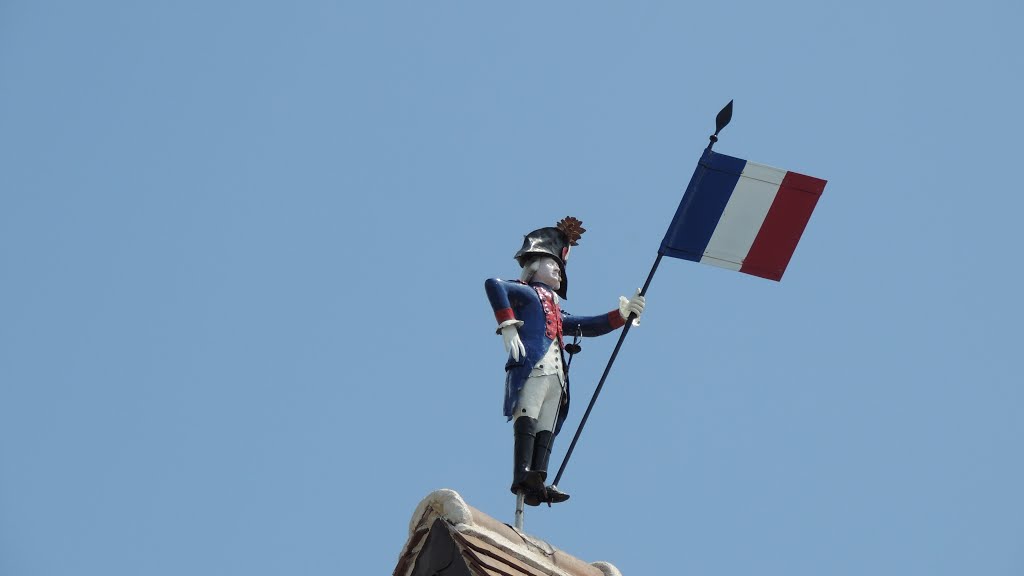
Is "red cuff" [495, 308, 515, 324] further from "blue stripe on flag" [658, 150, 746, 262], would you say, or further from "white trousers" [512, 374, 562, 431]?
"blue stripe on flag" [658, 150, 746, 262]

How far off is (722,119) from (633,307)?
1.70m

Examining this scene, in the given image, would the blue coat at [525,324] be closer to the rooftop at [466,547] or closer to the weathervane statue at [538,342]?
the weathervane statue at [538,342]

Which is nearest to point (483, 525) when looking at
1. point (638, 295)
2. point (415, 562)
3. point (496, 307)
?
point (415, 562)

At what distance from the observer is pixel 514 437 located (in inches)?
444

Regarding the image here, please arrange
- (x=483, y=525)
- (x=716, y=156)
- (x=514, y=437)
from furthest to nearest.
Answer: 1. (x=716, y=156)
2. (x=514, y=437)
3. (x=483, y=525)

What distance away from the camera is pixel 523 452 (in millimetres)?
11172

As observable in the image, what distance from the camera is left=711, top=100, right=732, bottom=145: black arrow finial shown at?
12.8 metres

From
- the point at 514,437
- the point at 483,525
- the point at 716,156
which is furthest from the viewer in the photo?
the point at 716,156

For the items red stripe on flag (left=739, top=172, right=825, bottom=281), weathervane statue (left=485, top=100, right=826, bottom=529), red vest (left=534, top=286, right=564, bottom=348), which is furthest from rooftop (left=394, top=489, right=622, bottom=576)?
red stripe on flag (left=739, top=172, right=825, bottom=281)

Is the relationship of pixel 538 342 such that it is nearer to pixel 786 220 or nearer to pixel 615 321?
pixel 615 321

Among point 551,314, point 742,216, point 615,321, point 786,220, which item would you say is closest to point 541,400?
point 551,314

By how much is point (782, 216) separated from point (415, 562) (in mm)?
4701

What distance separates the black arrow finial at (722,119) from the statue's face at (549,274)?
5.51 feet

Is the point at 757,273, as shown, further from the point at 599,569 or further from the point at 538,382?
the point at 599,569
